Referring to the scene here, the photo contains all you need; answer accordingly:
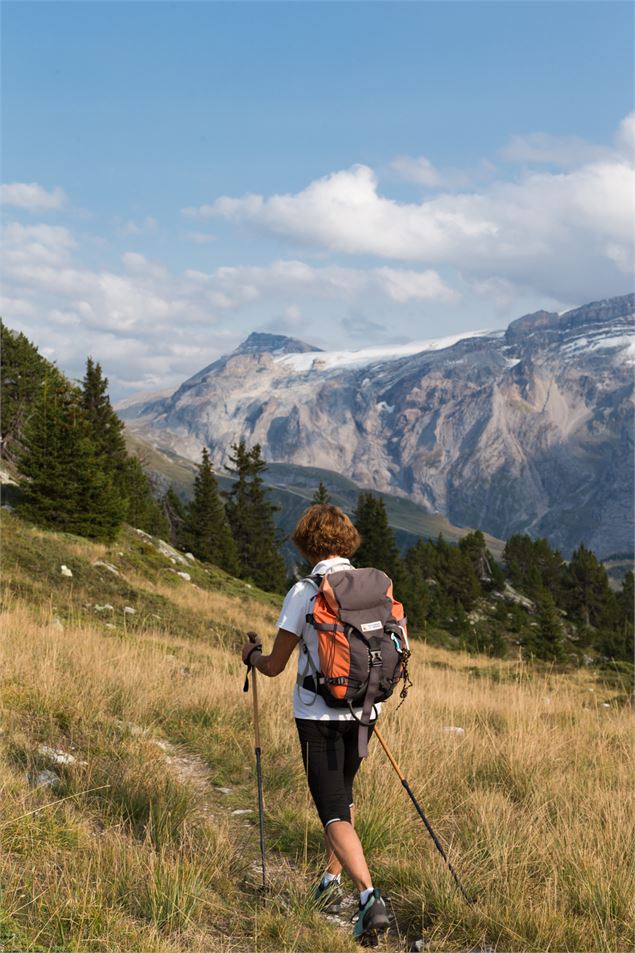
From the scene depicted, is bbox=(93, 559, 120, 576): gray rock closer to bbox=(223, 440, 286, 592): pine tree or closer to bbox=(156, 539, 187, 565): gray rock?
bbox=(156, 539, 187, 565): gray rock

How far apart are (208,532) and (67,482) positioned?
1329 inches

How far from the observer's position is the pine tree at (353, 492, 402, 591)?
194ft

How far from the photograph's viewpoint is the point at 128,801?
16.5ft

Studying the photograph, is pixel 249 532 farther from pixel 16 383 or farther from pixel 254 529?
pixel 16 383

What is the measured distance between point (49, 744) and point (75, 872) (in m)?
2.43

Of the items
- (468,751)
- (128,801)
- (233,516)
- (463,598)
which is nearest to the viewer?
(128,801)

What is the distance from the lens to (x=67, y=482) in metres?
25.1

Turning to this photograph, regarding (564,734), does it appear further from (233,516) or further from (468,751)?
(233,516)

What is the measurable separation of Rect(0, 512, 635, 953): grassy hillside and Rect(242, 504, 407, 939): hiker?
0.34 meters

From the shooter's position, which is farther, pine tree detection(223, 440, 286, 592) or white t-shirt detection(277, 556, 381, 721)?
pine tree detection(223, 440, 286, 592)

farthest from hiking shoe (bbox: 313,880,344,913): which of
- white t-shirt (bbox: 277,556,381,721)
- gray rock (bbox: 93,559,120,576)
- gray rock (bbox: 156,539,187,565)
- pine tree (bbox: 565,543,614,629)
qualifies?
pine tree (bbox: 565,543,614,629)

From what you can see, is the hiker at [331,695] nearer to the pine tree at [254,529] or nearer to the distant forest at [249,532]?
the distant forest at [249,532]

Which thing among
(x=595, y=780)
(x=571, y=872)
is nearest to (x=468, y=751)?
(x=595, y=780)

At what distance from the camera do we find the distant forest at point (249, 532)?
25906mm
